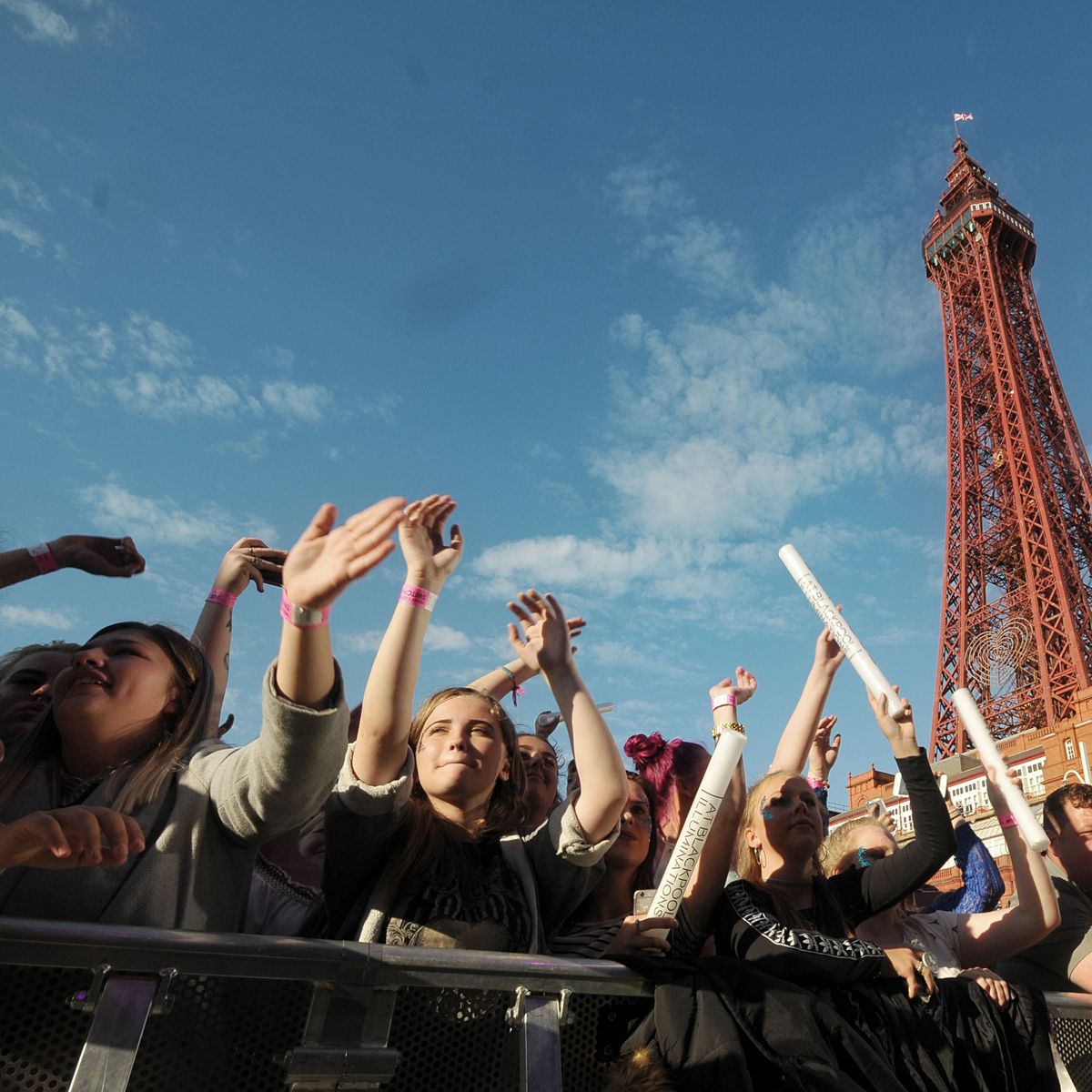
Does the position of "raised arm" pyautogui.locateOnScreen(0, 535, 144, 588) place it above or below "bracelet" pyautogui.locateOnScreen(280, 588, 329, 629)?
above

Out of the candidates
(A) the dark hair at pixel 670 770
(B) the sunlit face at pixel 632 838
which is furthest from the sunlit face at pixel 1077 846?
(B) the sunlit face at pixel 632 838

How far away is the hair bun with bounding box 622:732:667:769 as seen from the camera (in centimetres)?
320

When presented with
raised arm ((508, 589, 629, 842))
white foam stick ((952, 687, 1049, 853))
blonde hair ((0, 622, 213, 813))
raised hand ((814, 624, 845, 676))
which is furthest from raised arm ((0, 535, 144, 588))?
white foam stick ((952, 687, 1049, 853))

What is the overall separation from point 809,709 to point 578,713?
1.40 metres

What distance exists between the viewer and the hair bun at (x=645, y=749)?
10.5ft

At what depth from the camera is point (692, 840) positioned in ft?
6.45

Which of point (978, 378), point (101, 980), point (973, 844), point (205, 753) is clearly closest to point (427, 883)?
point (205, 753)

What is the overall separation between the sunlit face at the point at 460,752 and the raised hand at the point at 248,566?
3.71 ft

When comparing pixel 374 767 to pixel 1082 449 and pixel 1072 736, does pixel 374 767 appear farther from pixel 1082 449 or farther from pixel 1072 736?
pixel 1082 449

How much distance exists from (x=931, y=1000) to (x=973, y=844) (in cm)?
209

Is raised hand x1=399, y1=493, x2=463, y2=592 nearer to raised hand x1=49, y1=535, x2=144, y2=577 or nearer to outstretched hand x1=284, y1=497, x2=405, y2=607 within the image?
outstretched hand x1=284, y1=497, x2=405, y2=607

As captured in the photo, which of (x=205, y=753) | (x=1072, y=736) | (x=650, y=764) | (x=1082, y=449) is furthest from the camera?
(x=1082, y=449)

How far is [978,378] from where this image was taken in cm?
4059

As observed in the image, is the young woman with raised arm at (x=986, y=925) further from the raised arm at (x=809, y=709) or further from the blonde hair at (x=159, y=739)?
the blonde hair at (x=159, y=739)
